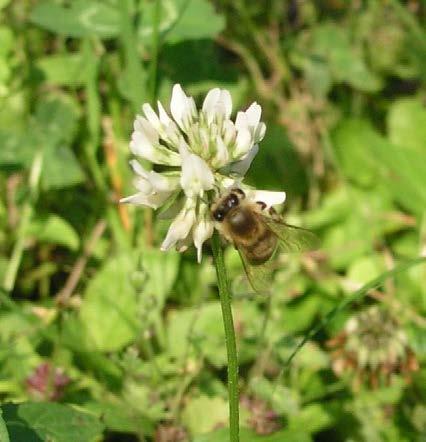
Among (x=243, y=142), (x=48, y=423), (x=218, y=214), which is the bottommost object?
(x=48, y=423)

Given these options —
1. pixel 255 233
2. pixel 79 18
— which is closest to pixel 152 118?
pixel 255 233

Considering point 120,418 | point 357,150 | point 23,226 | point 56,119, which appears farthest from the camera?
point 357,150

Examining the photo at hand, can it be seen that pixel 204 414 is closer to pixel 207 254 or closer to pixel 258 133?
pixel 207 254

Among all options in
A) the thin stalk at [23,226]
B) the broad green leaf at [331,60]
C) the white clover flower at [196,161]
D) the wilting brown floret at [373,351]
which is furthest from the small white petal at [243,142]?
the broad green leaf at [331,60]

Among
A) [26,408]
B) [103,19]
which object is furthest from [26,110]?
[26,408]

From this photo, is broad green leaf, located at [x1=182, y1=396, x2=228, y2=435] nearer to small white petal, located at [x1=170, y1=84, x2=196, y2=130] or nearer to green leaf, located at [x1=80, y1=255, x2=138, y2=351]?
green leaf, located at [x1=80, y1=255, x2=138, y2=351]

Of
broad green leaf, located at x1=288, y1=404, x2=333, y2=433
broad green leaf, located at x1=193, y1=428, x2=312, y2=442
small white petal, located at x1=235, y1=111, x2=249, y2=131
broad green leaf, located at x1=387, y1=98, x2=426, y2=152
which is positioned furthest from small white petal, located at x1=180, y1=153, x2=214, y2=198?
broad green leaf, located at x1=387, y1=98, x2=426, y2=152
